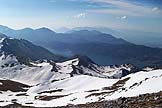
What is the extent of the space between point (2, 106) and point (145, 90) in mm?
Result: 39996

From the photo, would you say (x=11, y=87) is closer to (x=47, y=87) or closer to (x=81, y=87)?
(x=47, y=87)

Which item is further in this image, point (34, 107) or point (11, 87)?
point (11, 87)

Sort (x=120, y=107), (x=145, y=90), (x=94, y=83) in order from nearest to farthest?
(x=120, y=107)
(x=145, y=90)
(x=94, y=83)

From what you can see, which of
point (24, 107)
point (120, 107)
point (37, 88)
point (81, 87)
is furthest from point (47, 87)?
point (120, 107)

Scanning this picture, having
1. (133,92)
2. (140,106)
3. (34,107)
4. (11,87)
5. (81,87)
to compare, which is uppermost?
(140,106)

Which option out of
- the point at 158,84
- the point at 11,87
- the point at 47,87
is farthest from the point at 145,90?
the point at 11,87

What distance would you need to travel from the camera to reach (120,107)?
29438mm

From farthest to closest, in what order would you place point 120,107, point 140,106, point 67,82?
point 67,82 < point 120,107 < point 140,106

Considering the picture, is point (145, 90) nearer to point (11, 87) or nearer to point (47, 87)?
point (47, 87)

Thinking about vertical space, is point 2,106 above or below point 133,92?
below

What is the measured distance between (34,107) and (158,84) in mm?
36429

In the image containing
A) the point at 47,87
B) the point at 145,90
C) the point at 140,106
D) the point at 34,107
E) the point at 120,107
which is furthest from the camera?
the point at 47,87

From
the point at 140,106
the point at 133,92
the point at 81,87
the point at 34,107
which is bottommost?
the point at 81,87

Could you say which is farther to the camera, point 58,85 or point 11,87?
point 11,87
